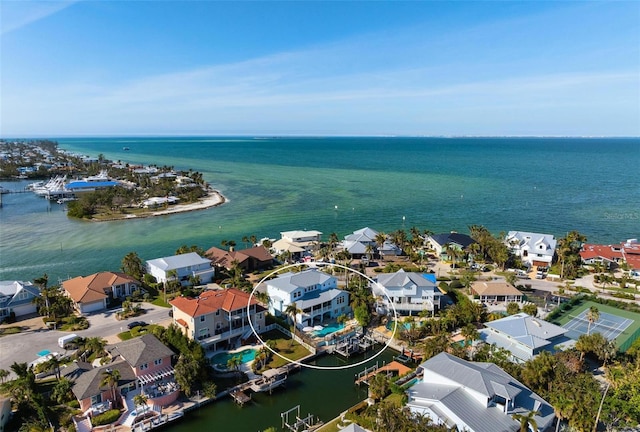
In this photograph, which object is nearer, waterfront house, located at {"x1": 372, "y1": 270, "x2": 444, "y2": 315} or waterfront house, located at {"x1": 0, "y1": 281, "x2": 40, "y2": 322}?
waterfront house, located at {"x1": 0, "y1": 281, "x2": 40, "y2": 322}

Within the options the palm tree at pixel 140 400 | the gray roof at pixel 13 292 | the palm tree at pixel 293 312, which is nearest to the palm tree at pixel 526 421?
the palm tree at pixel 293 312

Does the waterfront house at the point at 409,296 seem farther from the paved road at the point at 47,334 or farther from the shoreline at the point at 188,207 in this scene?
the shoreline at the point at 188,207

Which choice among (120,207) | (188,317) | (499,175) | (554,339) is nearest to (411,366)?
(554,339)

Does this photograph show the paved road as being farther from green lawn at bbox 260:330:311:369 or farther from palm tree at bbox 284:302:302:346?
palm tree at bbox 284:302:302:346

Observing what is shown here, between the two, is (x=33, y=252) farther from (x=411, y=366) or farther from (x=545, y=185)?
(x=545, y=185)

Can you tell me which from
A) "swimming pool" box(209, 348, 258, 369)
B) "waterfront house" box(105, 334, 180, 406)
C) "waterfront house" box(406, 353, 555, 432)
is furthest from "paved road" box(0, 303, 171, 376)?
"waterfront house" box(406, 353, 555, 432)

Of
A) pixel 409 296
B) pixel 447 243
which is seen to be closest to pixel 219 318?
pixel 409 296
